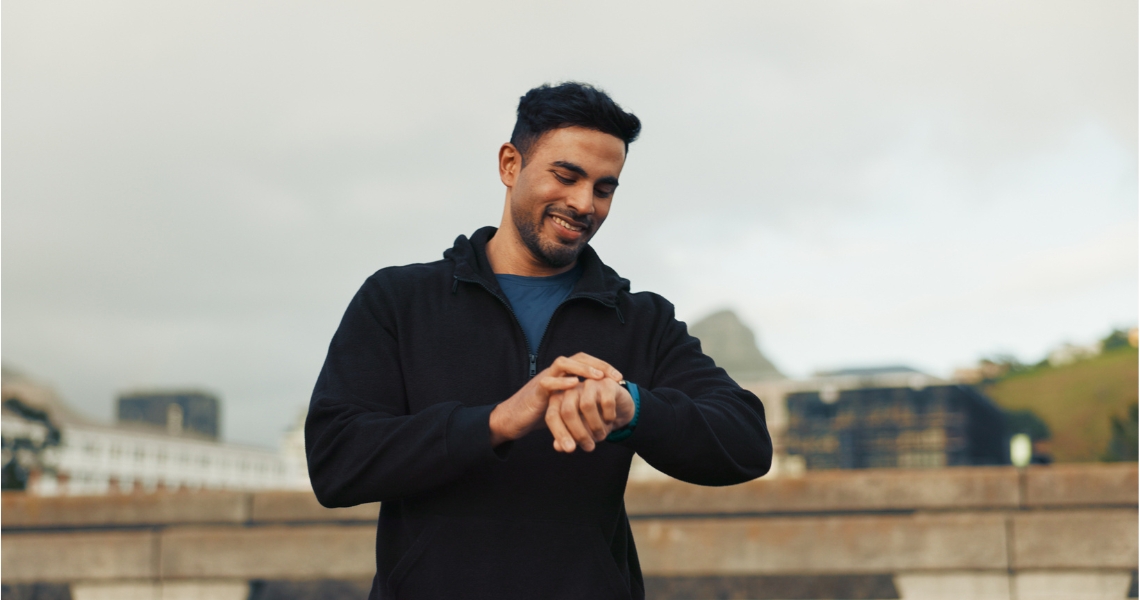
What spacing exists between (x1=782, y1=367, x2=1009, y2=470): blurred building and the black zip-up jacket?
90.3 metres

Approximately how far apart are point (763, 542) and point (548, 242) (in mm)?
4992

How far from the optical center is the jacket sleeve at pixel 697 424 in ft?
6.81

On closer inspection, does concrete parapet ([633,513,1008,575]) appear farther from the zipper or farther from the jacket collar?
the zipper

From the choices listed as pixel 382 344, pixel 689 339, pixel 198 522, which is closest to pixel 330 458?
pixel 382 344

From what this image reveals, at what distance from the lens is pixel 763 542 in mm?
6953

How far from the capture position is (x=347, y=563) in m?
7.21

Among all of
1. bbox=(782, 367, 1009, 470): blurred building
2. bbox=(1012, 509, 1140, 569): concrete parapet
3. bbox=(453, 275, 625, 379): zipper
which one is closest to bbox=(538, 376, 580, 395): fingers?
bbox=(453, 275, 625, 379): zipper

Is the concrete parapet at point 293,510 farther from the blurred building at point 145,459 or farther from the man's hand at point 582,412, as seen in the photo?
the blurred building at point 145,459

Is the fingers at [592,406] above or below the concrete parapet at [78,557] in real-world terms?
above

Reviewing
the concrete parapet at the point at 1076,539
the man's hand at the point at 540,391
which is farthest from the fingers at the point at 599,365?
the concrete parapet at the point at 1076,539

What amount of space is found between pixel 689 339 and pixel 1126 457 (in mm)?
89257

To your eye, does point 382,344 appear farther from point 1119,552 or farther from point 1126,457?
point 1126,457

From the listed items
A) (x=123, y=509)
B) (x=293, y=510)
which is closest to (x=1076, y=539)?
(x=293, y=510)

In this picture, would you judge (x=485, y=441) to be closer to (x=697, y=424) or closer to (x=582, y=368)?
(x=582, y=368)
